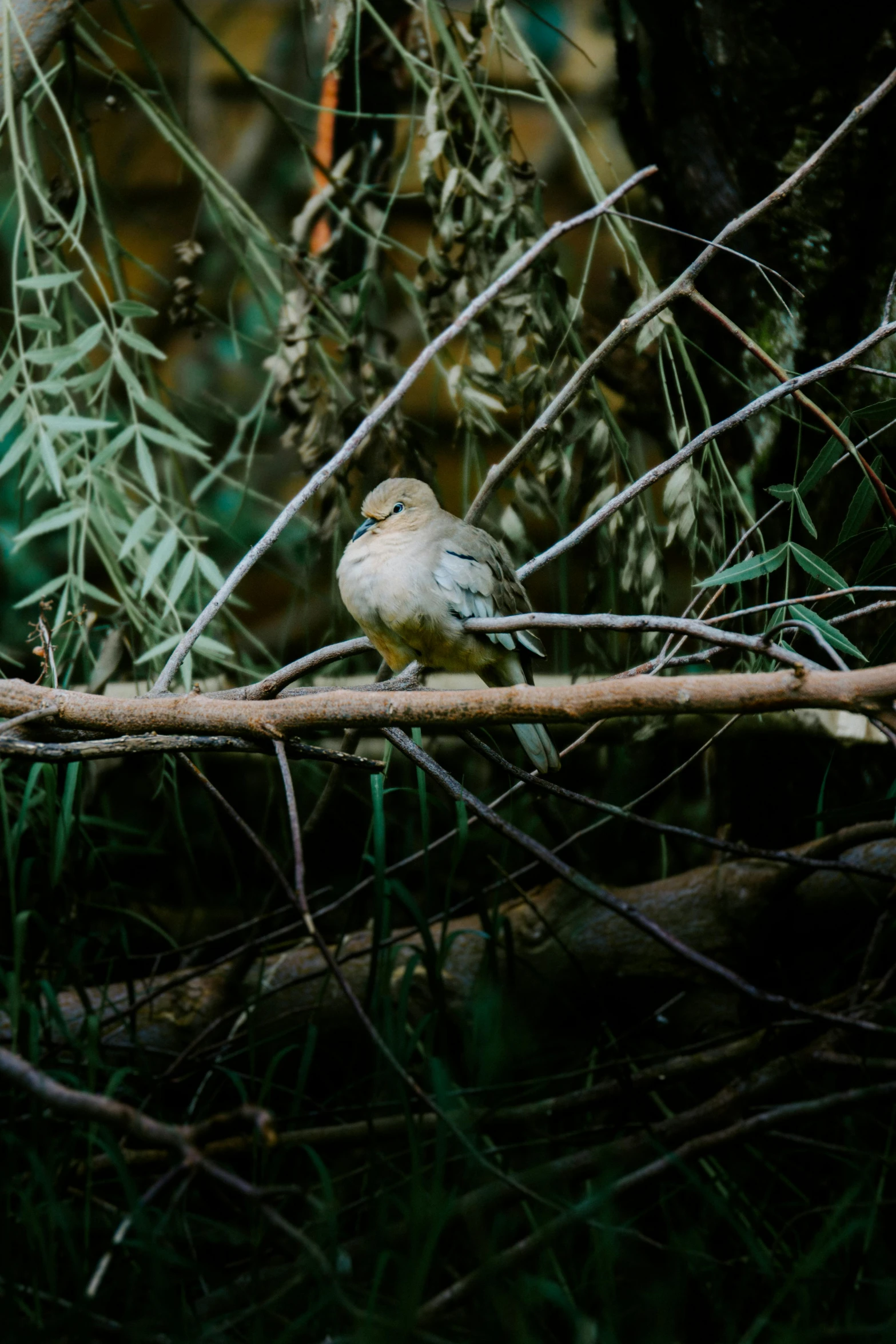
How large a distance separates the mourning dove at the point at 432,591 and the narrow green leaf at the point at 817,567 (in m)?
0.43

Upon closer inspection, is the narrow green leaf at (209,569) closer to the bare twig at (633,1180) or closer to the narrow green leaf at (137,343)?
the narrow green leaf at (137,343)

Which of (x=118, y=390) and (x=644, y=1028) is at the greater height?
(x=118, y=390)

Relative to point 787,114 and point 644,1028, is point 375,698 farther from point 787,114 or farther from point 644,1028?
point 787,114

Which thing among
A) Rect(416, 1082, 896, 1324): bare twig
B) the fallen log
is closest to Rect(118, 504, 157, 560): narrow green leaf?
the fallen log

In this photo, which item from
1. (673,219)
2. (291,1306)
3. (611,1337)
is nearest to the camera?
(611,1337)

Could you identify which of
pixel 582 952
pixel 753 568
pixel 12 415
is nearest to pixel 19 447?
pixel 12 415

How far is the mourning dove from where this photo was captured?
1.53m

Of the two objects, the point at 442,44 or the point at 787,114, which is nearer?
the point at 442,44

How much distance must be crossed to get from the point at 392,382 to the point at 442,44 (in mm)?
766

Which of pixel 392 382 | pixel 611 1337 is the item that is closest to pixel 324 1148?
pixel 611 1337

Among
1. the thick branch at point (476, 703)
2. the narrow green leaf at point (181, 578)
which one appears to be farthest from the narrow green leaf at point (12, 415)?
the thick branch at point (476, 703)

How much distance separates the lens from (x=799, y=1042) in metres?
1.61

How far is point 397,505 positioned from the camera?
5.86 ft

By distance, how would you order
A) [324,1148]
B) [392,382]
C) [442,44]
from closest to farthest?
[324,1148] → [442,44] → [392,382]
